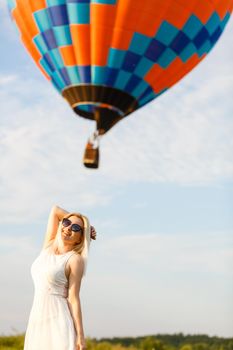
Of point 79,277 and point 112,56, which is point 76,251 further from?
point 112,56

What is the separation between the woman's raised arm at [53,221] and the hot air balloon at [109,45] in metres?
7.95

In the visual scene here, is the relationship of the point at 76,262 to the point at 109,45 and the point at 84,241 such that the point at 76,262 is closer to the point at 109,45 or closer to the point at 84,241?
the point at 84,241

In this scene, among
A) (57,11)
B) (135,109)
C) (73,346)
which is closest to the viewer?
(73,346)

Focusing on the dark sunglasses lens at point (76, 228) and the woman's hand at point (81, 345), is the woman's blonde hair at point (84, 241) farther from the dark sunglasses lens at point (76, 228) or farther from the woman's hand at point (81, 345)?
the woman's hand at point (81, 345)

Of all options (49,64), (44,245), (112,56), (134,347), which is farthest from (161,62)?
(44,245)

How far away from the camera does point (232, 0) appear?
604 inches

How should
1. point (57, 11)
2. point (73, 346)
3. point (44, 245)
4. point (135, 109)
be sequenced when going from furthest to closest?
1. point (135, 109)
2. point (57, 11)
3. point (44, 245)
4. point (73, 346)

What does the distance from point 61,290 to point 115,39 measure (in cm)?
903

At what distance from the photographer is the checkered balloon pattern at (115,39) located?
13.5 metres

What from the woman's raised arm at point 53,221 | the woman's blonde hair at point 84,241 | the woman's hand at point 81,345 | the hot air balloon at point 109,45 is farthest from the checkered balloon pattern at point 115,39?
the woman's hand at point 81,345

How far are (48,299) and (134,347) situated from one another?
31.4ft

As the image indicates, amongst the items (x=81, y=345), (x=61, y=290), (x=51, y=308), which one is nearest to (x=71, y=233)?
(x=61, y=290)

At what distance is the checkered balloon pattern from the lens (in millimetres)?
13508

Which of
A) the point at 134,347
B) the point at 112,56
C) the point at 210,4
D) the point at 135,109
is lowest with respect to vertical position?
the point at 134,347
